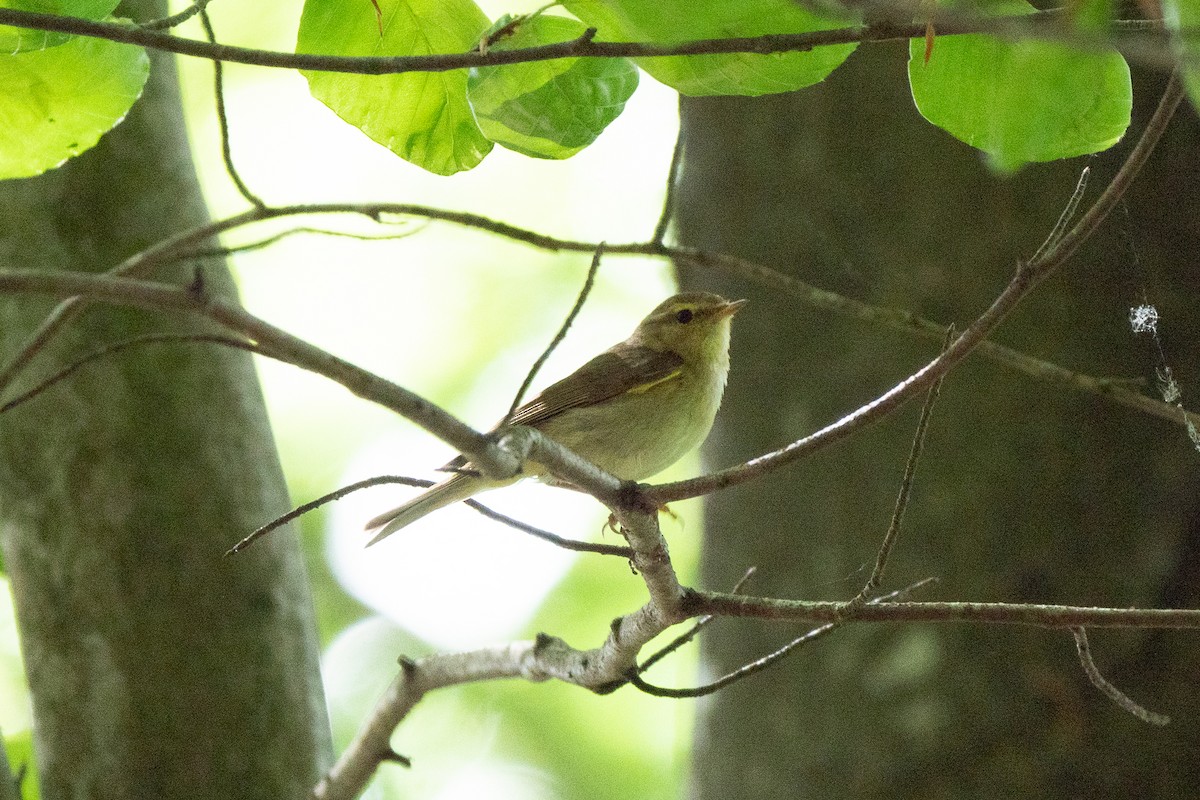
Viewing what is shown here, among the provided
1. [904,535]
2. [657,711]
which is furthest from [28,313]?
[657,711]

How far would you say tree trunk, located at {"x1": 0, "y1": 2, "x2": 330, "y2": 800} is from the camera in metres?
2.69

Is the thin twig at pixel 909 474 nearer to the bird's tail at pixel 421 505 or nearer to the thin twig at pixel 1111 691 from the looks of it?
the thin twig at pixel 1111 691

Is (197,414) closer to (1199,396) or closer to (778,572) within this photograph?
(778,572)

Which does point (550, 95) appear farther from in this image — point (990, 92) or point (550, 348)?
point (990, 92)

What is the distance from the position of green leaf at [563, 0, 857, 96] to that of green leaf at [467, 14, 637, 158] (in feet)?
0.18

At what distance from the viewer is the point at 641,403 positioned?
4.16 metres

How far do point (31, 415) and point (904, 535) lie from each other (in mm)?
2630

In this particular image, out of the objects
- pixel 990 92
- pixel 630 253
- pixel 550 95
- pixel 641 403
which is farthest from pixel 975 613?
pixel 641 403

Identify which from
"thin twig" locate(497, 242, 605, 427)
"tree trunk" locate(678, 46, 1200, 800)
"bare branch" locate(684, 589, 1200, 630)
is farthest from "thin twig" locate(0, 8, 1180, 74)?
"tree trunk" locate(678, 46, 1200, 800)

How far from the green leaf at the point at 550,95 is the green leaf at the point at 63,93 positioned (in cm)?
63

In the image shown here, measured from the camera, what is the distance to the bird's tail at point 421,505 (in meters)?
3.72

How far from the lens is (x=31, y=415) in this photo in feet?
9.26

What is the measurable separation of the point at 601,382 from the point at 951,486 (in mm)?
1291

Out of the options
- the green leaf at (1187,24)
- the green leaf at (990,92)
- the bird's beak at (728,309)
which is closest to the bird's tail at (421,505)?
the bird's beak at (728,309)
